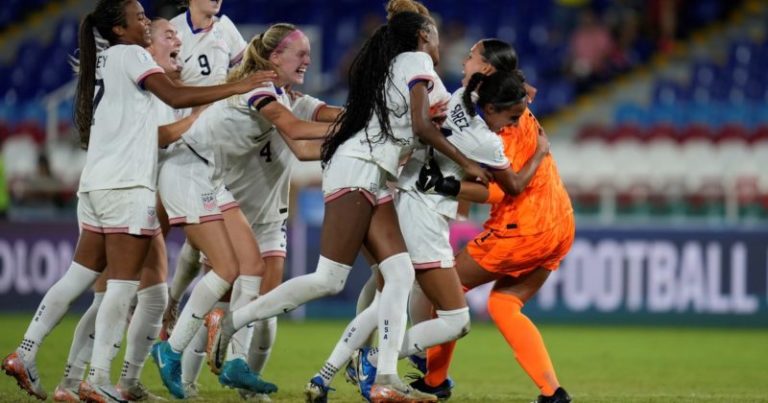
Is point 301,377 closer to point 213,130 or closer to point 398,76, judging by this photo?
point 213,130

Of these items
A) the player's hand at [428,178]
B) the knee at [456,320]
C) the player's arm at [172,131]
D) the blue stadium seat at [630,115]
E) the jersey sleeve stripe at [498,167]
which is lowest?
the knee at [456,320]

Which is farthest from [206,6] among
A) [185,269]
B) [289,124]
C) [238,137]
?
[185,269]

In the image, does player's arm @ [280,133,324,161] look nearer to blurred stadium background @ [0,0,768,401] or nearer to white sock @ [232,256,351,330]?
white sock @ [232,256,351,330]

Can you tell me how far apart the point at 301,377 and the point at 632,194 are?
7203 millimetres

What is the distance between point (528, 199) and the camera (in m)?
7.20

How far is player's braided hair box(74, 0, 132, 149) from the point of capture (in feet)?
22.5

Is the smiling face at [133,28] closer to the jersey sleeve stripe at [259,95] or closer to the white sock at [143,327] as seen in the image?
Result: the jersey sleeve stripe at [259,95]

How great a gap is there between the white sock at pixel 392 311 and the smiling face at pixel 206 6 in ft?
7.66

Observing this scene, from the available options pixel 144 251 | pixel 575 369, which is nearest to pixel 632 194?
pixel 575 369

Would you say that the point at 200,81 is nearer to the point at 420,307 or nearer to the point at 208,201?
the point at 208,201

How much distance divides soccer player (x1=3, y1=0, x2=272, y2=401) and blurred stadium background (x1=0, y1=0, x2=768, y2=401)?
1.77 metres

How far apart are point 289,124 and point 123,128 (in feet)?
3.10

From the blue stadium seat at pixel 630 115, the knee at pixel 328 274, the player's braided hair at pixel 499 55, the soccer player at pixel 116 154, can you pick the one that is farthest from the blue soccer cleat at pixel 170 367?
the blue stadium seat at pixel 630 115

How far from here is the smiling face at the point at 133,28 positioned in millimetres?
6887
